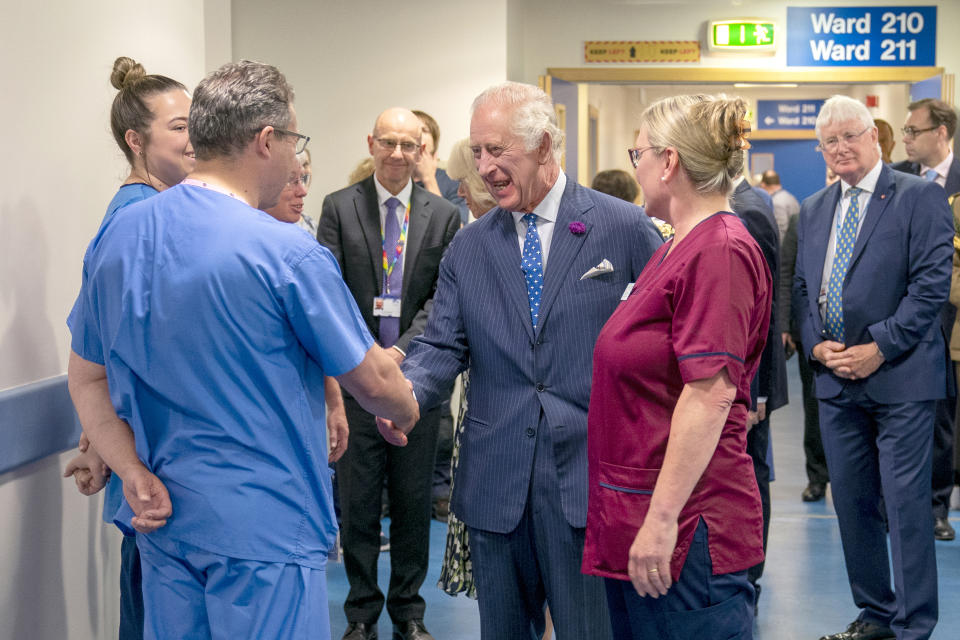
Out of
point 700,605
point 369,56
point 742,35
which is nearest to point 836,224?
point 700,605

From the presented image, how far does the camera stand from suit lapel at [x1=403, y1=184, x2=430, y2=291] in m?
3.75

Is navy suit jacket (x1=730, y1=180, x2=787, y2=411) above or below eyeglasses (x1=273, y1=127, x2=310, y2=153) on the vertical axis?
below

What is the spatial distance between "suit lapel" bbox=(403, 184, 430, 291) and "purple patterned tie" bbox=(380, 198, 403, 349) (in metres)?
0.03

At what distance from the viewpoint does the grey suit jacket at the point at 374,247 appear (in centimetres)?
375

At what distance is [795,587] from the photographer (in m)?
4.27

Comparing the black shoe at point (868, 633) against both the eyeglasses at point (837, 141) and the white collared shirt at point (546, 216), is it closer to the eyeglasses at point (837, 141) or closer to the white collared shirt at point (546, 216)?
the eyeglasses at point (837, 141)

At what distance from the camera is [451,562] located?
2.65 metres

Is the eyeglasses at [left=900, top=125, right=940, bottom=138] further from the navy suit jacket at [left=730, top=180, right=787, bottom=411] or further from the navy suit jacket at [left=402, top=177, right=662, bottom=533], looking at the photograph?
the navy suit jacket at [left=402, top=177, right=662, bottom=533]

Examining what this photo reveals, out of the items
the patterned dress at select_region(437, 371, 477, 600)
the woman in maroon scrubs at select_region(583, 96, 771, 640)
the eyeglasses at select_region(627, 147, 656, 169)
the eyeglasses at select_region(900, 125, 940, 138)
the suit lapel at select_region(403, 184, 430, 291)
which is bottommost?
the patterned dress at select_region(437, 371, 477, 600)

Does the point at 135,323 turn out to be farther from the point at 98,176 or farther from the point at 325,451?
the point at 98,176

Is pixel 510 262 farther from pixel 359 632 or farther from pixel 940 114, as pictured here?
pixel 940 114

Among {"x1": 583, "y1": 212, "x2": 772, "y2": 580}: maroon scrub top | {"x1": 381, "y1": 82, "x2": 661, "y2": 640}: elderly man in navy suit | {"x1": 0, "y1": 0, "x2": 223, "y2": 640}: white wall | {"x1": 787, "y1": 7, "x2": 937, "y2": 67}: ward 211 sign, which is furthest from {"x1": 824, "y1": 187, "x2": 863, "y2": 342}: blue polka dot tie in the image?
{"x1": 787, "y1": 7, "x2": 937, "y2": 67}: ward 211 sign

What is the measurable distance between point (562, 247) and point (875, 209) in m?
1.69

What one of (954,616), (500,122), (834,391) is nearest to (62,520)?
(500,122)
